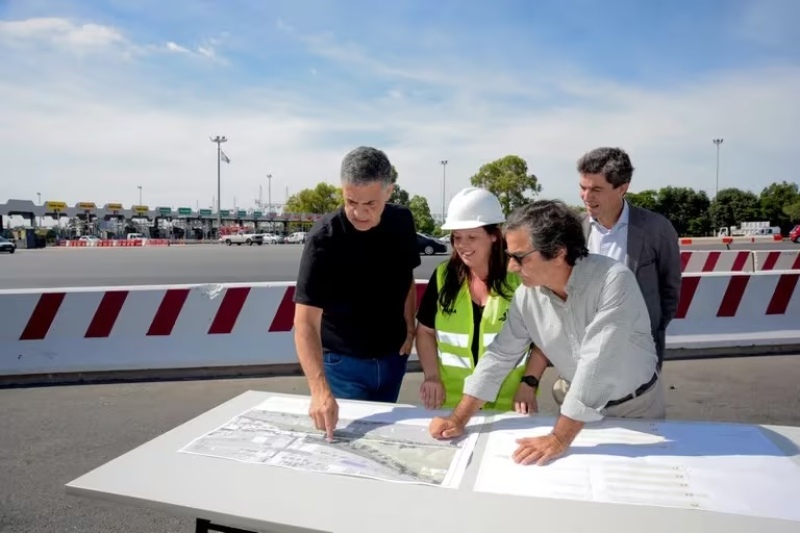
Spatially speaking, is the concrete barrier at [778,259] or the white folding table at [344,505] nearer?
the white folding table at [344,505]

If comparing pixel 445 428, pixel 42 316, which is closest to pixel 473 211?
pixel 445 428

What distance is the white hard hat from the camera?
8.23 ft

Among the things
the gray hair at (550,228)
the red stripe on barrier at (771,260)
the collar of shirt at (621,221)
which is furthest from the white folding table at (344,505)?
the red stripe on barrier at (771,260)

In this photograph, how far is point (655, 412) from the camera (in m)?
2.39

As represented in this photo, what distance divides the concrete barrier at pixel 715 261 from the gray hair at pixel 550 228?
11.2m

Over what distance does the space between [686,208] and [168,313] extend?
74.1m

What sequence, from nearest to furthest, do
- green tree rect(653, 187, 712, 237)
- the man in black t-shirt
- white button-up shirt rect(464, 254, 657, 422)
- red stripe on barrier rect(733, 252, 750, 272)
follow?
1. white button-up shirt rect(464, 254, 657, 422)
2. the man in black t-shirt
3. red stripe on barrier rect(733, 252, 750, 272)
4. green tree rect(653, 187, 712, 237)

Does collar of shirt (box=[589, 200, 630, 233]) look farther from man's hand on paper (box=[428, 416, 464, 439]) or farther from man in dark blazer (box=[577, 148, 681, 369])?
man's hand on paper (box=[428, 416, 464, 439])

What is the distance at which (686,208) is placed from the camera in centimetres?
6962

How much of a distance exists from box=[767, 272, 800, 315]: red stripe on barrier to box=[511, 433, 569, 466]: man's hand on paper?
21.9 ft

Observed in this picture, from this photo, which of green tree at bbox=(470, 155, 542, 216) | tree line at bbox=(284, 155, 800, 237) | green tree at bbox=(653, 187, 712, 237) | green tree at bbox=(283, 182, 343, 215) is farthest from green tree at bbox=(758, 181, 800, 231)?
green tree at bbox=(283, 182, 343, 215)

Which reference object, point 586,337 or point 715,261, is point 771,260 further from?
point 586,337

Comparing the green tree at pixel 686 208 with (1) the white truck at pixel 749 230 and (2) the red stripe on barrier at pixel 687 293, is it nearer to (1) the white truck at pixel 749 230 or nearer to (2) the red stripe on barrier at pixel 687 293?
(1) the white truck at pixel 749 230

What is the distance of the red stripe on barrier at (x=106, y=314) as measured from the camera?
607 centimetres
